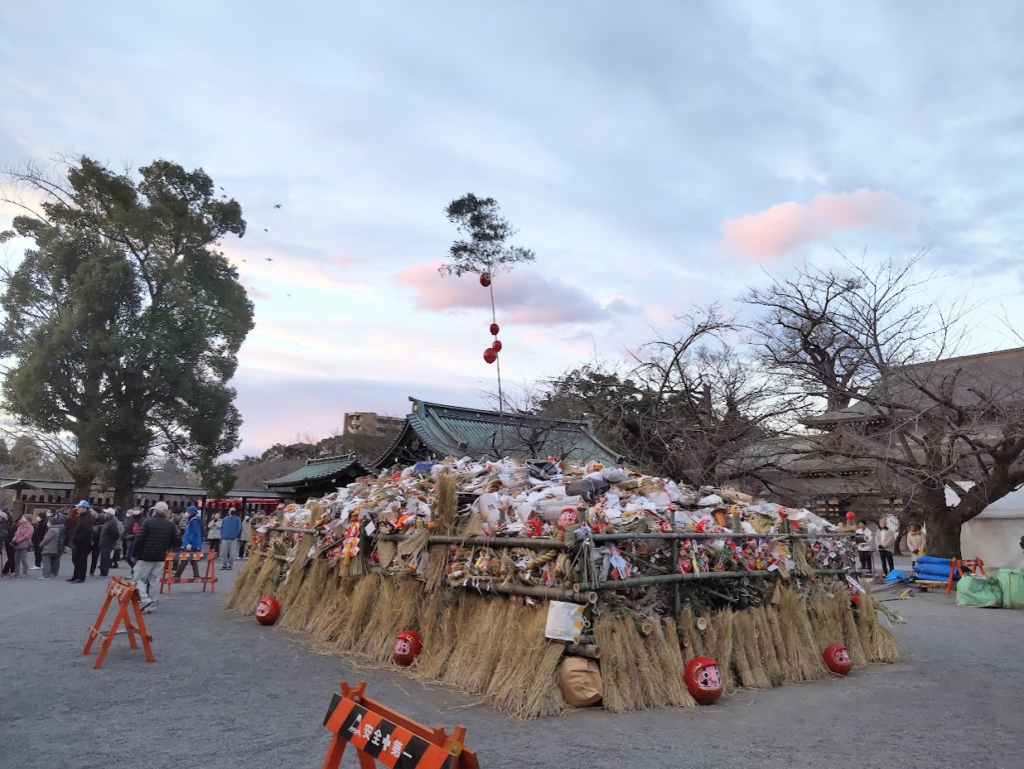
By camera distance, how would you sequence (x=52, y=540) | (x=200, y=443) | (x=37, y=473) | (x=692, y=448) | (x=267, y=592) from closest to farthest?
1. (x=267, y=592)
2. (x=52, y=540)
3. (x=692, y=448)
4. (x=200, y=443)
5. (x=37, y=473)

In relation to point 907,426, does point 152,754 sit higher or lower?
lower

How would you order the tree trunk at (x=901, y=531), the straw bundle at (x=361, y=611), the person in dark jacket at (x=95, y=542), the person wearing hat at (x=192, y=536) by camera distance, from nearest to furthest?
1. the straw bundle at (x=361, y=611)
2. the person wearing hat at (x=192, y=536)
3. the person in dark jacket at (x=95, y=542)
4. the tree trunk at (x=901, y=531)

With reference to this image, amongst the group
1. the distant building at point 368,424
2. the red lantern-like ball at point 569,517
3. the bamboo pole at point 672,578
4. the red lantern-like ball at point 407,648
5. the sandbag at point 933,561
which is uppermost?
the distant building at point 368,424

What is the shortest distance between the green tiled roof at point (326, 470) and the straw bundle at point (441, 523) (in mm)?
18155

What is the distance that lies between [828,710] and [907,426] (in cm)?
1196

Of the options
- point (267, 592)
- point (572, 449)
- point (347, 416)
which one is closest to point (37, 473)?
point (347, 416)

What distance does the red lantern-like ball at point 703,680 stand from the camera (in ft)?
18.3

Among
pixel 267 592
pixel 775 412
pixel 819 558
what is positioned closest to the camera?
pixel 819 558

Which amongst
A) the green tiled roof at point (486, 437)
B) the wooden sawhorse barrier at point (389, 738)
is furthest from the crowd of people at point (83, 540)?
the wooden sawhorse barrier at point (389, 738)

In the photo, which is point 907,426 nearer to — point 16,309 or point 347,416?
point 16,309

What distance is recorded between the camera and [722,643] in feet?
20.3

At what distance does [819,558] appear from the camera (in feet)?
25.0

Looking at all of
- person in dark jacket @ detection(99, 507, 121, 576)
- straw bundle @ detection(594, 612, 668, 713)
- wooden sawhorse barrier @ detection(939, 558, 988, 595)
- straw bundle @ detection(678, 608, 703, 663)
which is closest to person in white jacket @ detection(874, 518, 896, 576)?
wooden sawhorse barrier @ detection(939, 558, 988, 595)

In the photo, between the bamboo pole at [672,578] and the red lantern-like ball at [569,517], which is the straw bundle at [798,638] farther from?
the red lantern-like ball at [569,517]
